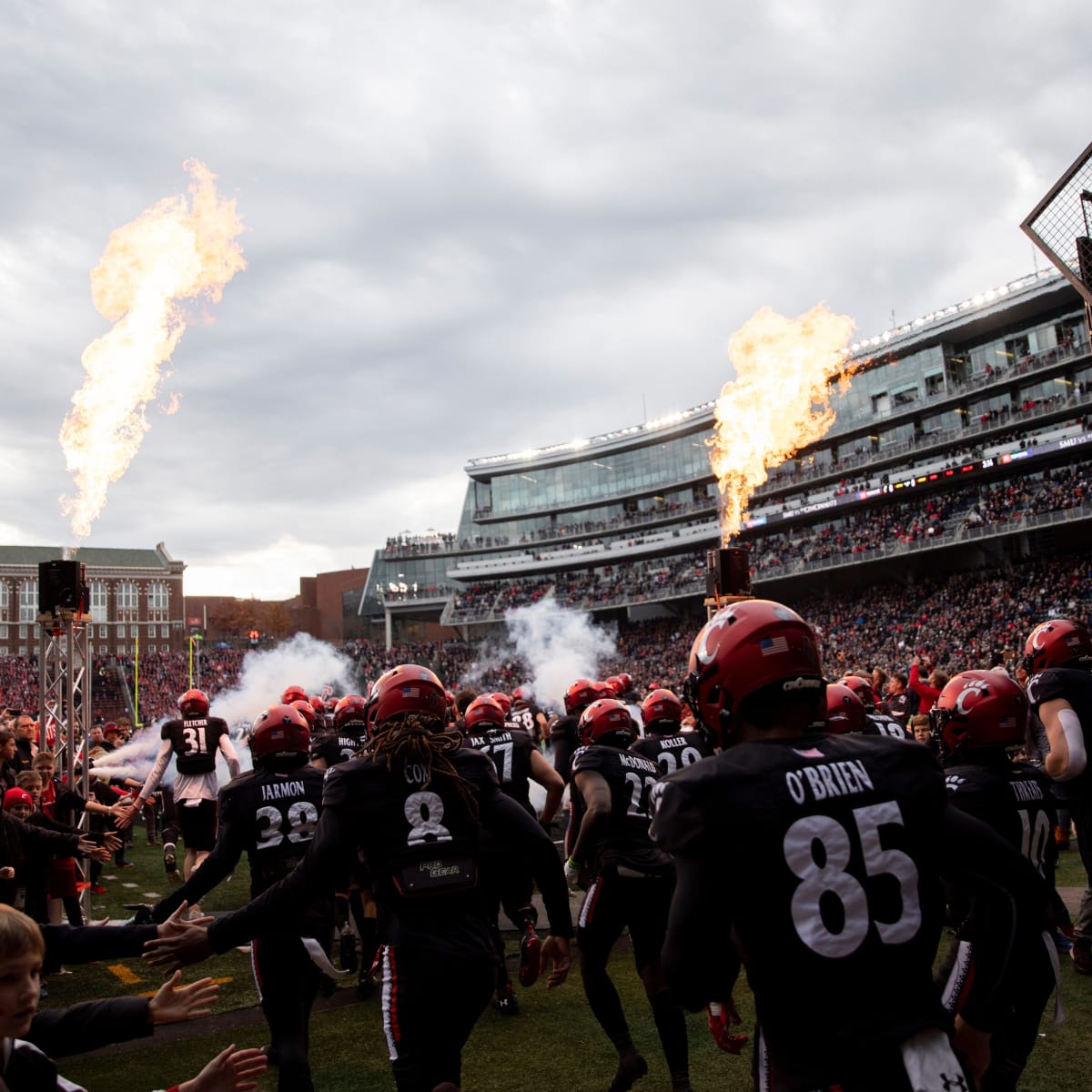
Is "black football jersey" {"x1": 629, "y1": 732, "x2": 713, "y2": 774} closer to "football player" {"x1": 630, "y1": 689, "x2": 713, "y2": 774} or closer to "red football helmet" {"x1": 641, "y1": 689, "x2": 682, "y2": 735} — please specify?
"football player" {"x1": 630, "y1": 689, "x2": 713, "y2": 774}

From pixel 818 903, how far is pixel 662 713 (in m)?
4.65

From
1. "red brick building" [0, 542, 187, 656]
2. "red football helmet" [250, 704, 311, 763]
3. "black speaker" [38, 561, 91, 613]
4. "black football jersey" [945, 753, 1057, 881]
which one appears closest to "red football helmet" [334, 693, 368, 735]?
"black speaker" [38, 561, 91, 613]

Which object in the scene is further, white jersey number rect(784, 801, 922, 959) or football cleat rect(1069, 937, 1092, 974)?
football cleat rect(1069, 937, 1092, 974)

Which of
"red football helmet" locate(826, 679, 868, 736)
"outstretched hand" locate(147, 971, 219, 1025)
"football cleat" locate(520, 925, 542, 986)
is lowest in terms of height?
"football cleat" locate(520, 925, 542, 986)

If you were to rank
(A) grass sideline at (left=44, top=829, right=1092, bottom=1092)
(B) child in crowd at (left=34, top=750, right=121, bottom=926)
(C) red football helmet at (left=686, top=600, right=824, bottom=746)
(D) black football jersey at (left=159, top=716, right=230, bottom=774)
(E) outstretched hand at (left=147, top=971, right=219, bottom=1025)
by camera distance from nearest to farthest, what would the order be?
1. (C) red football helmet at (left=686, top=600, right=824, bottom=746)
2. (E) outstretched hand at (left=147, top=971, right=219, bottom=1025)
3. (A) grass sideline at (left=44, top=829, right=1092, bottom=1092)
4. (B) child in crowd at (left=34, top=750, right=121, bottom=926)
5. (D) black football jersey at (left=159, top=716, right=230, bottom=774)

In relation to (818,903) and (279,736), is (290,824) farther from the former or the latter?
(818,903)

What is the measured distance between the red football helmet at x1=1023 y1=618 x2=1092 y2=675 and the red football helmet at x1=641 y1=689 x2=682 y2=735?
2.31 metres

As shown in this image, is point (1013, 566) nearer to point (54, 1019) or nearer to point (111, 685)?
point (54, 1019)

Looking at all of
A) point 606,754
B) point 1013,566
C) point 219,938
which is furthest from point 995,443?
point 219,938

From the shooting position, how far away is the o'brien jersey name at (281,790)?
201 inches

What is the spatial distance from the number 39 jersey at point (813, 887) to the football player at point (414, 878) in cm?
161

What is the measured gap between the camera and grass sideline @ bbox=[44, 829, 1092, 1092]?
5.26 metres

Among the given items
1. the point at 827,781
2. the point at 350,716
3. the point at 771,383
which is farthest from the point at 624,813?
the point at 771,383

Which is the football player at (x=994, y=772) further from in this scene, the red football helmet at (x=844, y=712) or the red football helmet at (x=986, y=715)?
the red football helmet at (x=844, y=712)
